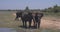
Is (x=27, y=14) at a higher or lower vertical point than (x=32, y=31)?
higher

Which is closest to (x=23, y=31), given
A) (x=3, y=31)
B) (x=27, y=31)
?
(x=27, y=31)

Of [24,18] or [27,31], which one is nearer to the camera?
[27,31]

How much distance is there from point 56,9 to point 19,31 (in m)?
45.8

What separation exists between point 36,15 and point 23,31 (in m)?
2.47

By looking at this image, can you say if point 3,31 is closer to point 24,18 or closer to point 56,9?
point 24,18

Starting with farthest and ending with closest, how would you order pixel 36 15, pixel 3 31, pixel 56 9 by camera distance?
pixel 56 9, pixel 36 15, pixel 3 31

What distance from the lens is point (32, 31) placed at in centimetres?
1666

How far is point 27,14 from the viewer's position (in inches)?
738

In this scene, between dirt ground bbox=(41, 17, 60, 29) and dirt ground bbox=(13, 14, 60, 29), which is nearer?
dirt ground bbox=(13, 14, 60, 29)

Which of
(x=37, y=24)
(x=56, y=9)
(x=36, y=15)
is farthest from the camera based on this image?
(x=56, y=9)

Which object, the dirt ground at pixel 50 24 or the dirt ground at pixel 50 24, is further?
the dirt ground at pixel 50 24

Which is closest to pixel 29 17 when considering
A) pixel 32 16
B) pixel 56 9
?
pixel 32 16

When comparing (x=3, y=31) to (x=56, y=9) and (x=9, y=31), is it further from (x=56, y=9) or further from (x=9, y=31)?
(x=56, y=9)

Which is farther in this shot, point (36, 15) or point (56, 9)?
point (56, 9)
